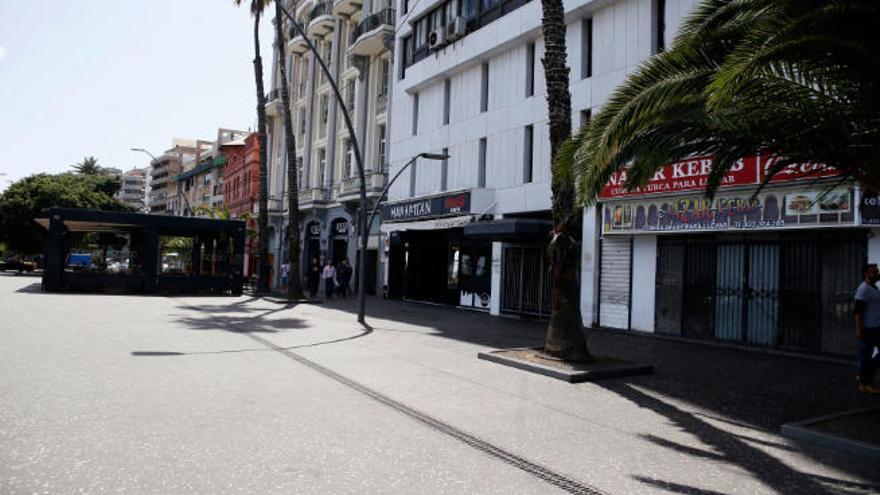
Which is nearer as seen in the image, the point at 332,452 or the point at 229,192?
the point at 332,452

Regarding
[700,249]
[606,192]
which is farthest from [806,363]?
[606,192]

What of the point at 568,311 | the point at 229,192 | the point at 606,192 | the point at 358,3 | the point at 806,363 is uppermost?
the point at 358,3

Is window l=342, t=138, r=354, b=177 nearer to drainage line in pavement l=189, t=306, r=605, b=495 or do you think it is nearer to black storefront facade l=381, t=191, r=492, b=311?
black storefront facade l=381, t=191, r=492, b=311

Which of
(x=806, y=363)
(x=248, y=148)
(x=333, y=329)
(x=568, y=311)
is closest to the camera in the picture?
(x=568, y=311)

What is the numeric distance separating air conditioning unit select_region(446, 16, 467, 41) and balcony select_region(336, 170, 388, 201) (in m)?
7.51

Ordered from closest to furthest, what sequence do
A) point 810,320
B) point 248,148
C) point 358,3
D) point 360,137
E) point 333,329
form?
point 810,320 < point 333,329 < point 360,137 < point 358,3 < point 248,148

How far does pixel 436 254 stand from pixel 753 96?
64.6ft

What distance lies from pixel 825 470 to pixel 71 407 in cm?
677

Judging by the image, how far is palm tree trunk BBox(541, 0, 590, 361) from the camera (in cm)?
989

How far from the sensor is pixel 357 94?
32.5 meters

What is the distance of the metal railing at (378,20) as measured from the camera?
2995cm

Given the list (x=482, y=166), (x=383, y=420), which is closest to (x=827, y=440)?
(x=383, y=420)

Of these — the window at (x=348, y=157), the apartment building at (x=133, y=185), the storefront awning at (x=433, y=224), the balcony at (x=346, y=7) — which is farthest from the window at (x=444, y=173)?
the apartment building at (x=133, y=185)

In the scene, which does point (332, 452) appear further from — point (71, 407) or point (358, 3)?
point (358, 3)
